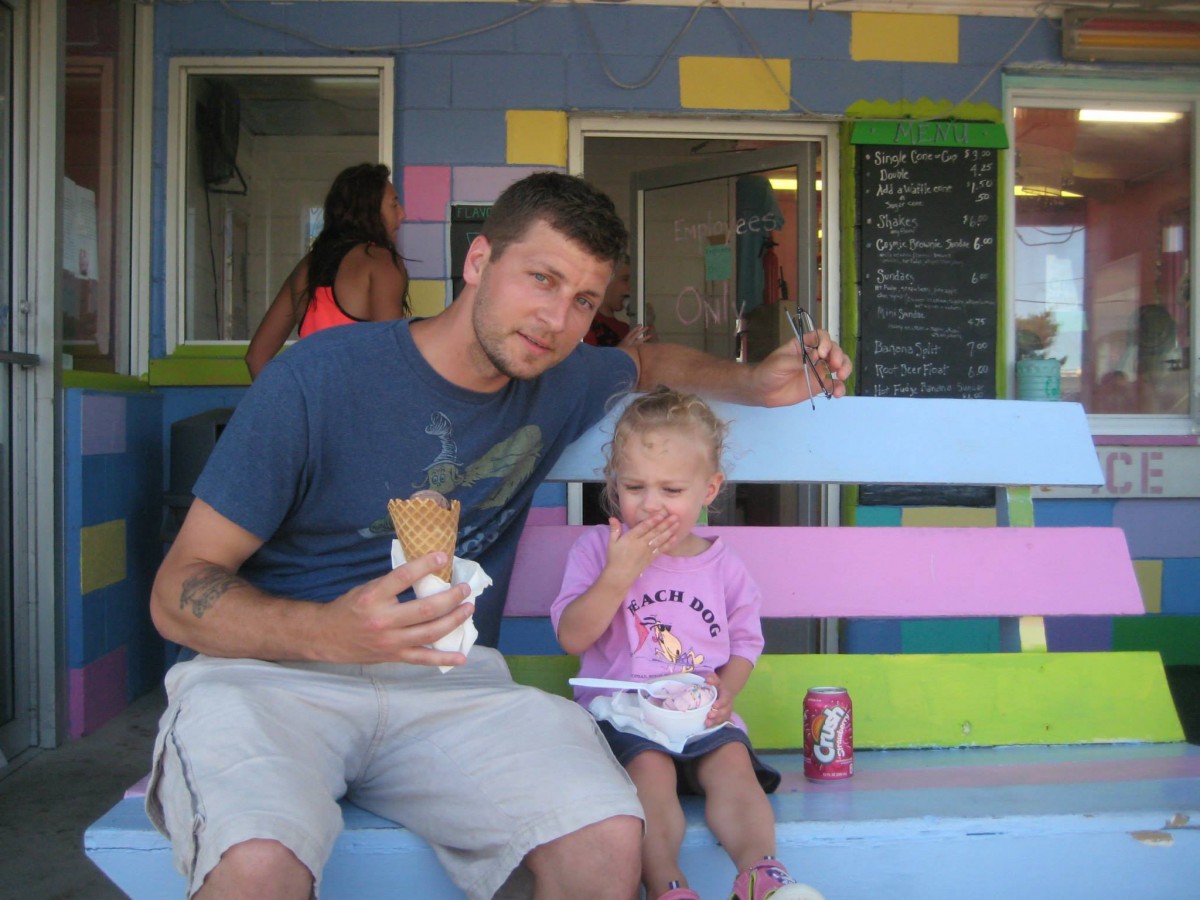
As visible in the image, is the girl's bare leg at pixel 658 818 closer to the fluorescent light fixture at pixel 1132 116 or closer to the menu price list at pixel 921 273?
the menu price list at pixel 921 273

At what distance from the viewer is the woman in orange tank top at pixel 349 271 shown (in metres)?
3.95

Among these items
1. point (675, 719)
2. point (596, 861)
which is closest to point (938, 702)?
point (675, 719)

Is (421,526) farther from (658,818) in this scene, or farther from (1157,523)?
(1157,523)

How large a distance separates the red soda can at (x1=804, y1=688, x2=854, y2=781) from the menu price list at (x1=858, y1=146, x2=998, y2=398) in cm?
312

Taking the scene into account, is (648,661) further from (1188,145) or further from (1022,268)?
(1188,145)

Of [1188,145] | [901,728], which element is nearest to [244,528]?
[901,728]

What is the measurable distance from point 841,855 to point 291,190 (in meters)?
4.86

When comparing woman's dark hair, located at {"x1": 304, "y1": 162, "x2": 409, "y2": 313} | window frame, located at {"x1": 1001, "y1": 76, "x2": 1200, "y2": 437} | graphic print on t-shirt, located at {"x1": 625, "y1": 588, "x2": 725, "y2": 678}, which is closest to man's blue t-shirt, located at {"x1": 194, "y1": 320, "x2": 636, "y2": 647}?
graphic print on t-shirt, located at {"x1": 625, "y1": 588, "x2": 725, "y2": 678}

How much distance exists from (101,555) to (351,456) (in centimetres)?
273

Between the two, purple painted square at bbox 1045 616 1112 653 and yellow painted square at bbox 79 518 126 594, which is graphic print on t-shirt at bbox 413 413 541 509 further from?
purple painted square at bbox 1045 616 1112 653

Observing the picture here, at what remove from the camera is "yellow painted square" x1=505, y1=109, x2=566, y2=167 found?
495 centimetres

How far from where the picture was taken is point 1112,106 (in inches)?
211

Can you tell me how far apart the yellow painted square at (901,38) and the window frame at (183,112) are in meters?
2.14

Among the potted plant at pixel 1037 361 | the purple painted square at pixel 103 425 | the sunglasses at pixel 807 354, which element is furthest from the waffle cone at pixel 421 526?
the potted plant at pixel 1037 361
